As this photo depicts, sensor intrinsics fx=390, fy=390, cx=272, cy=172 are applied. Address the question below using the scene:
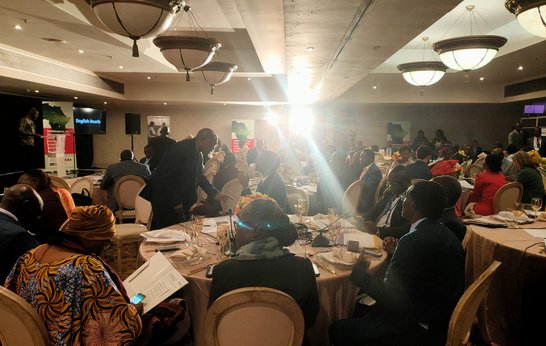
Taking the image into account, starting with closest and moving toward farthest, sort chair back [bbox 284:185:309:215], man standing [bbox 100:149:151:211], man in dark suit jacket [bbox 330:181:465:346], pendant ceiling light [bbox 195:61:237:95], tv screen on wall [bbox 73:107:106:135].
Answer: man in dark suit jacket [bbox 330:181:465:346], chair back [bbox 284:185:309:215], man standing [bbox 100:149:151:211], pendant ceiling light [bbox 195:61:237:95], tv screen on wall [bbox 73:107:106:135]

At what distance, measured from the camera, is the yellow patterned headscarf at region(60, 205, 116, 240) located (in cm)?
182

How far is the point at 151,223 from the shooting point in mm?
4219

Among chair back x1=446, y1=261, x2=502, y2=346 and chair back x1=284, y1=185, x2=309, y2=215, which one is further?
chair back x1=284, y1=185, x2=309, y2=215

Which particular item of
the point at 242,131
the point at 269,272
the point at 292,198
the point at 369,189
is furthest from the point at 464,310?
the point at 242,131

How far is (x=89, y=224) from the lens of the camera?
184cm

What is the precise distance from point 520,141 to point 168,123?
1292 centimetres

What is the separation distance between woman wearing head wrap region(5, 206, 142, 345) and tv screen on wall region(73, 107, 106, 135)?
44.4ft

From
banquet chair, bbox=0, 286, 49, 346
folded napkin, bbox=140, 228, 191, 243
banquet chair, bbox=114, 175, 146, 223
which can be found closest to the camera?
banquet chair, bbox=0, 286, 49, 346

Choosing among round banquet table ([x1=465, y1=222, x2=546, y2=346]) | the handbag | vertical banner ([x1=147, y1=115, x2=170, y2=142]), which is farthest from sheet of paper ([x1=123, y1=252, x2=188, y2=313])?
vertical banner ([x1=147, y1=115, x2=170, y2=142])

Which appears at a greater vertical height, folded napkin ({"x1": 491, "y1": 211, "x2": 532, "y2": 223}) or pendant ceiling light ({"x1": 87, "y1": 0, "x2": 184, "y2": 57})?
pendant ceiling light ({"x1": 87, "y1": 0, "x2": 184, "y2": 57})

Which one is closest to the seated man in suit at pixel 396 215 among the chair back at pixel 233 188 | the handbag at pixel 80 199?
the chair back at pixel 233 188

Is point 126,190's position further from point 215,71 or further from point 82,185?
point 215,71

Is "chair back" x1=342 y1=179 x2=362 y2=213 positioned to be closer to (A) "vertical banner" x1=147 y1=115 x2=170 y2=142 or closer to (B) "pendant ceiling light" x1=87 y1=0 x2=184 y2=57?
(B) "pendant ceiling light" x1=87 y1=0 x2=184 y2=57

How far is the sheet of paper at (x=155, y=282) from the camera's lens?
2.21m
